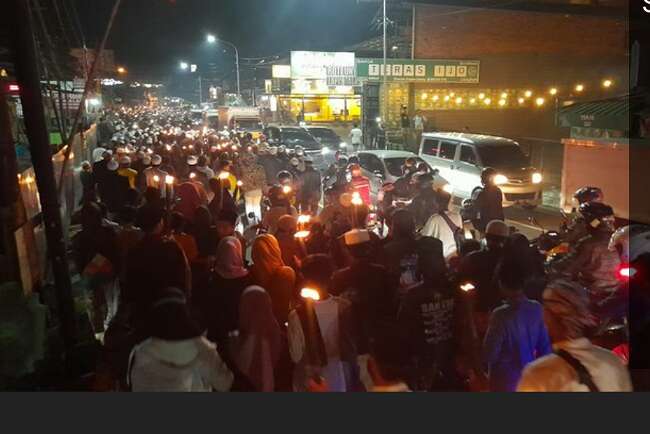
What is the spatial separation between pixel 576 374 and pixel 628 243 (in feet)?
8.91

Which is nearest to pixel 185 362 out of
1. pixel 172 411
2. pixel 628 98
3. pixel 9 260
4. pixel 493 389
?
pixel 172 411

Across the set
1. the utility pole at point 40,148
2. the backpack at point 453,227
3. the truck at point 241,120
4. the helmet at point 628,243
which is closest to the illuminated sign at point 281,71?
the truck at point 241,120

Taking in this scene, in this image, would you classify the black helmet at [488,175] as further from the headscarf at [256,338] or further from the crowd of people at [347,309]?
the headscarf at [256,338]

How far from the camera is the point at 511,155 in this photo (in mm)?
15461

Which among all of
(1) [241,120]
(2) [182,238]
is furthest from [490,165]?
(1) [241,120]

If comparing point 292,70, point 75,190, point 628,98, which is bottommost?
point 75,190

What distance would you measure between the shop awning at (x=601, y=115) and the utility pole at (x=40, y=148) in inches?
464

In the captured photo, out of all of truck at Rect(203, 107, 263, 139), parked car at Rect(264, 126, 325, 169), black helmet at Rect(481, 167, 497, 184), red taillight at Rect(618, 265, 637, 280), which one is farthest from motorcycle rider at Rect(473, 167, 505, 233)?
truck at Rect(203, 107, 263, 139)

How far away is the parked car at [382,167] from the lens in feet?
47.3

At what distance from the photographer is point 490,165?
15.1 meters

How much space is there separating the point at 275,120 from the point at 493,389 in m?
39.8

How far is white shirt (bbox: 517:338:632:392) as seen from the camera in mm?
2914

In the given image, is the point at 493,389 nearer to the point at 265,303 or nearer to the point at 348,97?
the point at 265,303

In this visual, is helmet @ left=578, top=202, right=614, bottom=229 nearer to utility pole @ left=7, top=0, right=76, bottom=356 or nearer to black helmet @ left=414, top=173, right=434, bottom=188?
black helmet @ left=414, top=173, right=434, bottom=188
